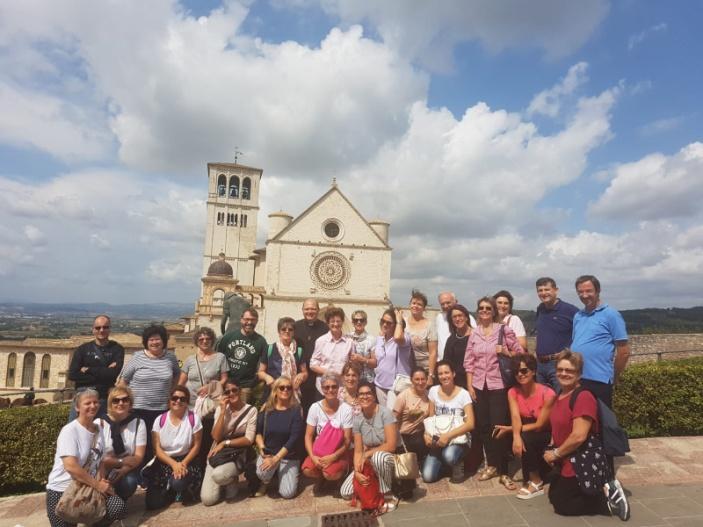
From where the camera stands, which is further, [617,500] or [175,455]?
[175,455]

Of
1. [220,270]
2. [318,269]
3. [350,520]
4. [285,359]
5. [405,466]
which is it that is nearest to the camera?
[350,520]

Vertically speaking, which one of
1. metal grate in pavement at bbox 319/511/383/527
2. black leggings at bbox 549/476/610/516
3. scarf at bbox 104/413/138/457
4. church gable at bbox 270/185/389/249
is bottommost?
metal grate in pavement at bbox 319/511/383/527

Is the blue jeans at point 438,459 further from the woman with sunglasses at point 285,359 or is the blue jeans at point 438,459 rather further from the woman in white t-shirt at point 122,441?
the woman in white t-shirt at point 122,441

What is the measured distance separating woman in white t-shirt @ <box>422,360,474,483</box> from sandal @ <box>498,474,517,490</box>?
462 millimetres

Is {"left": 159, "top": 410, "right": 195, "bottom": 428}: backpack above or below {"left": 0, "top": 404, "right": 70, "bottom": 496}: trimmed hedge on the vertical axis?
above

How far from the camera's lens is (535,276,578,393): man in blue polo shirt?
542cm

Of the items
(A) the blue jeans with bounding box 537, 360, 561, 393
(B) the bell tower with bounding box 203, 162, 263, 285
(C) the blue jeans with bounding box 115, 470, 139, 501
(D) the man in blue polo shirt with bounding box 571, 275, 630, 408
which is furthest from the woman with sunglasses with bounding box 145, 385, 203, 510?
(B) the bell tower with bounding box 203, 162, 263, 285

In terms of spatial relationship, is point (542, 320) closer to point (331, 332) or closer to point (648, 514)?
point (648, 514)

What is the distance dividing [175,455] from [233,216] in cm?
4174

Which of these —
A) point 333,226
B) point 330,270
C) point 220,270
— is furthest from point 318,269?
point 220,270

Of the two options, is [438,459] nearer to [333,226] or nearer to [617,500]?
[617,500]

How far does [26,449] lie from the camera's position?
18.2 feet

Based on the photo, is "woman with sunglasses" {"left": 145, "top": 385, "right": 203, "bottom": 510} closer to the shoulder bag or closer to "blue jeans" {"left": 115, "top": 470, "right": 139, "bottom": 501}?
"blue jeans" {"left": 115, "top": 470, "right": 139, "bottom": 501}

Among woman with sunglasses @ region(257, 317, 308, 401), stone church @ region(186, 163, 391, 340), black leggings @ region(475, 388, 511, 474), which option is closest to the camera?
black leggings @ region(475, 388, 511, 474)
